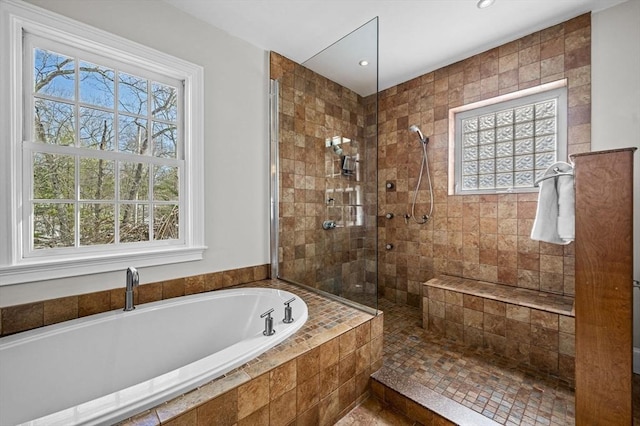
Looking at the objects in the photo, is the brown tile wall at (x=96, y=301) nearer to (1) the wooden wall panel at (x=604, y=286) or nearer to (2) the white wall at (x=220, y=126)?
(2) the white wall at (x=220, y=126)

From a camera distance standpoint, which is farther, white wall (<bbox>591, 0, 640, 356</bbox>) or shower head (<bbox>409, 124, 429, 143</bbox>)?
shower head (<bbox>409, 124, 429, 143</bbox>)

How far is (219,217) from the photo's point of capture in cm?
222

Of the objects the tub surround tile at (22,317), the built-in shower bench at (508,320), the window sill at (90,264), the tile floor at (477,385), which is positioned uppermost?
the window sill at (90,264)

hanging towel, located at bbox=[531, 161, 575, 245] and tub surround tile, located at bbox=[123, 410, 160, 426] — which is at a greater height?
hanging towel, located at bbox=[531, 161, 575, 245]

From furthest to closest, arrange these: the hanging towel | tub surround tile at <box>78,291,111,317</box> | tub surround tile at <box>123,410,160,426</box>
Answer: tub surround tile at <box>78,291,111,317</box> → the hanging towel → tub surround tile at <box>123,410,160,426</box>

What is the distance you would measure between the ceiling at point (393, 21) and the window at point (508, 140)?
500 millimetres

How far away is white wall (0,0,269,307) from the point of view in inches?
67.5

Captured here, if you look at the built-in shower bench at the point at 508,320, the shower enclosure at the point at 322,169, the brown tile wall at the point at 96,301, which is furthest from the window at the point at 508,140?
the brown tile wall at the point at 96,301

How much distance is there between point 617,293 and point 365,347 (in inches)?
48.4

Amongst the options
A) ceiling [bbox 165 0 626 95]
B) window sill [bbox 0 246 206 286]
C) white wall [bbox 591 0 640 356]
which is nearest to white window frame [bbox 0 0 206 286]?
window sill [bbox 0 246 206 286]

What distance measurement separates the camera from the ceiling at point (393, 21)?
6.31ft

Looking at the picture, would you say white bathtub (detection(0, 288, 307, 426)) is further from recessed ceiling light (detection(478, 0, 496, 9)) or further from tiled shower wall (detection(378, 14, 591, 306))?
recessed ceiling light (detection(478, 0, 496, 9))

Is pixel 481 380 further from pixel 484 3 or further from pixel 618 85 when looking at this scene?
pixel 484 3

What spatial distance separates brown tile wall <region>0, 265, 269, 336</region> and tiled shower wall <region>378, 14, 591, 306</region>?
72.4 inches
